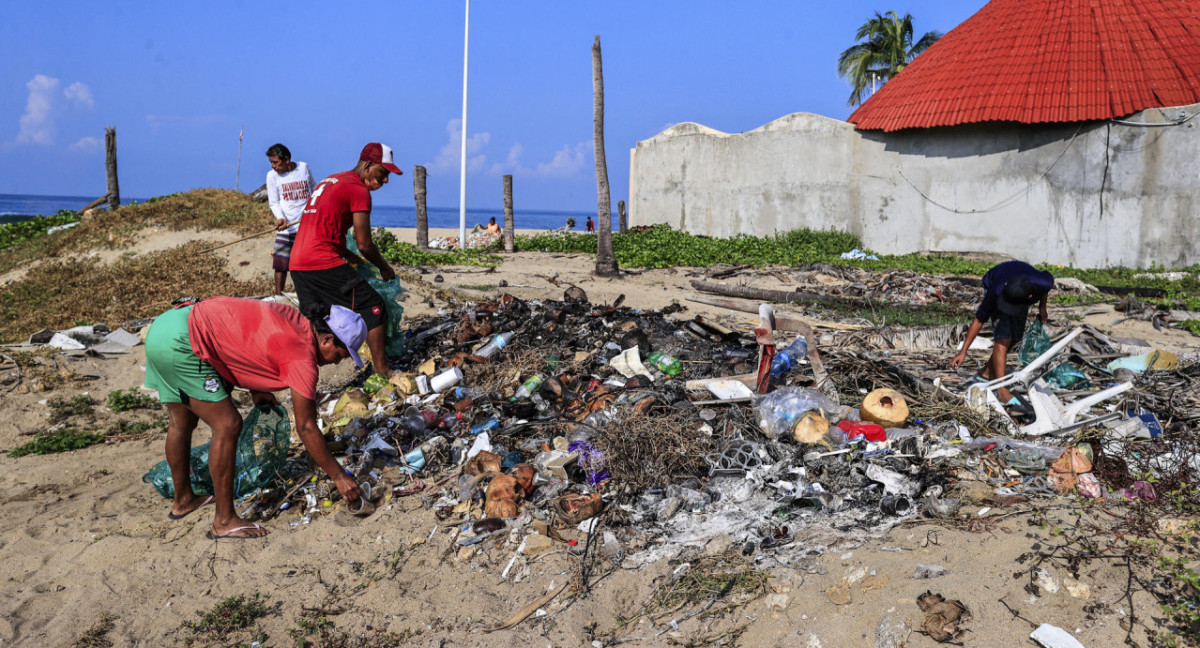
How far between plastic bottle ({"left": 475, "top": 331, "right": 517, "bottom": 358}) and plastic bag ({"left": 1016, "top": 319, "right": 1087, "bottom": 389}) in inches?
150

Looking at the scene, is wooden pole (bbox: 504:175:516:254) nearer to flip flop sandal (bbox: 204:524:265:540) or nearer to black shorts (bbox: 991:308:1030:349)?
black shorts (bbox: 991:308:1030:349)

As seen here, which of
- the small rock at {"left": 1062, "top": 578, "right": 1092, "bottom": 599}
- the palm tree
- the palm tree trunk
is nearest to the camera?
the small rock at {"left": 1062, "top": 578, "right": 1092, "bottom": 599}

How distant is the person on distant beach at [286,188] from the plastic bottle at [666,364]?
129 inches

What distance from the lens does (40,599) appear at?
333 cm

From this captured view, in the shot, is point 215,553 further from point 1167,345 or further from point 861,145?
point 861,145

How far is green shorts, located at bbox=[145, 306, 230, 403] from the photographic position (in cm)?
351

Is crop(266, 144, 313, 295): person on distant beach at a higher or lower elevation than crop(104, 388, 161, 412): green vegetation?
higher

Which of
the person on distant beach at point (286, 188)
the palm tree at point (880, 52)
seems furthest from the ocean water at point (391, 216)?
the person on distant beach at point (286, 188)

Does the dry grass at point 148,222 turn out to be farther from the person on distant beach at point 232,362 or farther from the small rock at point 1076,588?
the small rock at point 1076,588

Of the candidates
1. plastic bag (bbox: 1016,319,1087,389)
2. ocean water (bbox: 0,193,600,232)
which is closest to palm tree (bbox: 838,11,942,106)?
ocean water (bbox: 0,193,600,232)

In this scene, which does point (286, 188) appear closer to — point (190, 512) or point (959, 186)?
point (190, 512)

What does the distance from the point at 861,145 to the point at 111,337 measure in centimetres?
1376

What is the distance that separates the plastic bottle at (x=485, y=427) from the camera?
4796 mm

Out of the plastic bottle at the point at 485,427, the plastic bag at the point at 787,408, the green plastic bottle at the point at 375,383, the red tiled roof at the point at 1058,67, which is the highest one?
the red tiled roof at the point at 1058,67
